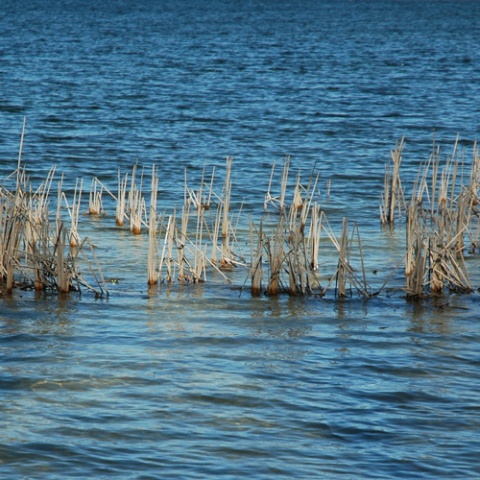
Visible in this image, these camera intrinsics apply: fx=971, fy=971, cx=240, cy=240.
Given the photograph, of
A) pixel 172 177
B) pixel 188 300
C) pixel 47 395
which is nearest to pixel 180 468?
pixel 47 395

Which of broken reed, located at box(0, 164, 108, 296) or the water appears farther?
broken reed, located at box(0, 164, 108, 296)

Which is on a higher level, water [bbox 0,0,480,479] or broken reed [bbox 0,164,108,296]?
broken reed [bbox 0,164,108,296]

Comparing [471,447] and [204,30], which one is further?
[204,30]

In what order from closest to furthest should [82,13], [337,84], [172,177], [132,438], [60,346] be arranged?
[132,438]
[60,346]
[172,177]
[337,84]
[82,13]

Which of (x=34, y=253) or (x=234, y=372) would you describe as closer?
(x=234, y=372)

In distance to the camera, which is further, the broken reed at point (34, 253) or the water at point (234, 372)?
the broken reed at point (34, 253)

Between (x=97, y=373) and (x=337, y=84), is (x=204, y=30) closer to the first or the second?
(x=337, y=84)

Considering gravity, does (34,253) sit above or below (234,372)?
above

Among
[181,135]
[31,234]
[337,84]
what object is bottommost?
[31,234]

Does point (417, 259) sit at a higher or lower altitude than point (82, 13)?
lower

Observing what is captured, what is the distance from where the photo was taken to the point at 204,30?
72812mm

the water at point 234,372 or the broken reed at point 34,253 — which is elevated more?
the broken reed at point 34,253

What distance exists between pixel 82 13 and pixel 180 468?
9577 centimetres

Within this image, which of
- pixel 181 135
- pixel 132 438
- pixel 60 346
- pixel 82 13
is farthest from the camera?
pixel 82 13
